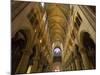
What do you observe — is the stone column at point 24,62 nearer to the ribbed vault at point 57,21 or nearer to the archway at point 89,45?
the ribbed vault at point 57,21

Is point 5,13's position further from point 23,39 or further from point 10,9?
point 23,39

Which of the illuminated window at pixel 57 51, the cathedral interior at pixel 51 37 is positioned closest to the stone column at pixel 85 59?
the cathedral interior at pixel 51 37

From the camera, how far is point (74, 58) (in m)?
1.76

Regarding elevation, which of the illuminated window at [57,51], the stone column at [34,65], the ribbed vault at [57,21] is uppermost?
the ribbed vault at [57,21]

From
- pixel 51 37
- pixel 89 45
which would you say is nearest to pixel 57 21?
pixel 51 37

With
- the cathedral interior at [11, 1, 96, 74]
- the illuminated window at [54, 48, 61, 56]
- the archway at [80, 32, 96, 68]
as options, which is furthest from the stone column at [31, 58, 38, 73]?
the archway at [80, 32, 96, 68]

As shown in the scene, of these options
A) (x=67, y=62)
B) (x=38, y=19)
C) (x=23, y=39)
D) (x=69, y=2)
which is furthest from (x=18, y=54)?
(x=69, y=2)

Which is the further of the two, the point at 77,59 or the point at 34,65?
the point at 77,59

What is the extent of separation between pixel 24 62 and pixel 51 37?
33 centimetres

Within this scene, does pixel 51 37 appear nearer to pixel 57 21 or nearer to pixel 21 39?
pixel 57 21

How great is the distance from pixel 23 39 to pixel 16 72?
0.95 ft

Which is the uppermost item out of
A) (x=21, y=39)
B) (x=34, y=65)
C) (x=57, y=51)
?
(x=21, y=39)

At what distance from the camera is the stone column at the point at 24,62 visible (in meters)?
1.60

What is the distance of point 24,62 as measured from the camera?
1.62 meters
